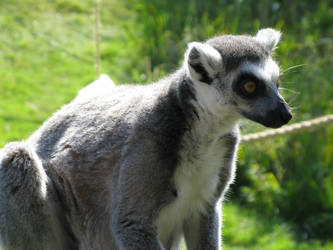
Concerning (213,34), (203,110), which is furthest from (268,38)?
(213,34)

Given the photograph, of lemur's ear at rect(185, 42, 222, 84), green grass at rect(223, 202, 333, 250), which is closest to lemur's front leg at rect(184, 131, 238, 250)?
lemur's ear at rect(185, 42, 222, 84)

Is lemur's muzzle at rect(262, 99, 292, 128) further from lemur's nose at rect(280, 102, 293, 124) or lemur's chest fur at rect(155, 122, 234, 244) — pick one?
lemur's chest fur at rect(155, 122, 234, 244)

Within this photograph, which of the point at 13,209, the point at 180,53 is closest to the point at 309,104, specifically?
the point at 180,53

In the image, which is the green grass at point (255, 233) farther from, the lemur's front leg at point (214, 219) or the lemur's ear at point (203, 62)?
the lemur's ear at point (203, 62)

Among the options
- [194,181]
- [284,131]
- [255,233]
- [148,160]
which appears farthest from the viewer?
[255,233]

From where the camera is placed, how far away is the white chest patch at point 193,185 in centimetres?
357

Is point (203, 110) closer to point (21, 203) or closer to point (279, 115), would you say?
point (279, 115)

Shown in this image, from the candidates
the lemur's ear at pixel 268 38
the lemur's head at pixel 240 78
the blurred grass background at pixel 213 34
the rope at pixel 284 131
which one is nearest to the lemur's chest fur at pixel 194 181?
the lemur's head at pixel 240 78

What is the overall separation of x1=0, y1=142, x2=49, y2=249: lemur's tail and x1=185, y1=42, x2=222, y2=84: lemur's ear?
127 centimetres

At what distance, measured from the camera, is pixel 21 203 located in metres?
3.82

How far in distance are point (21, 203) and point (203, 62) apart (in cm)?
152

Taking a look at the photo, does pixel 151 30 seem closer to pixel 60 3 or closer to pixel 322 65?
pixel 60 3

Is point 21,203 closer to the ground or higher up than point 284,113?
closer to the ground

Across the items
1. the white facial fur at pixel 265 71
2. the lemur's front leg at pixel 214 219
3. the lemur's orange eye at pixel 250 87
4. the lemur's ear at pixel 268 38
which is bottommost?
the lemur's front leg at pixel 214 219
